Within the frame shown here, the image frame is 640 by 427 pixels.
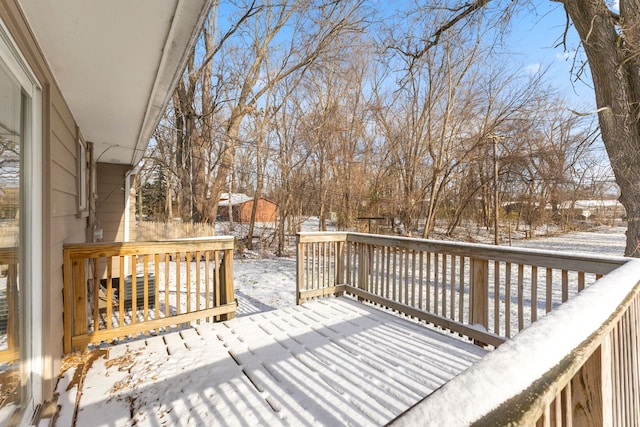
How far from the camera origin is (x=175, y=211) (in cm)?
2088

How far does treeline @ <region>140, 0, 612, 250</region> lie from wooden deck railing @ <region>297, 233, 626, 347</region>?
669cm

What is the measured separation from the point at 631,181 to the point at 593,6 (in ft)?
7.64

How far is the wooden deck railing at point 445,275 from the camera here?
8.07 ft

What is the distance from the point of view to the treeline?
9.83 metres

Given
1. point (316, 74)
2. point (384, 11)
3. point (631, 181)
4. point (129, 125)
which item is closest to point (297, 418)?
point (129, 125)

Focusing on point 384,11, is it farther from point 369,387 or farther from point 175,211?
point 175,211

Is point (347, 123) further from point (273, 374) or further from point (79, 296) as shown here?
point (273, 374)

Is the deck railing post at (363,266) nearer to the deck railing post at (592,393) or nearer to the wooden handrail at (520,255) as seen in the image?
the wooden handrail at (520,255)

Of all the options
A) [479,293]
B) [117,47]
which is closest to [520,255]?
[479,293]

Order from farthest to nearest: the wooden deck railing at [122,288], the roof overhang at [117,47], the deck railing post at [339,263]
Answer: the deck railing post at [339,263]
the wooden deck railing at [122,288]
the roof overhang at [117,47]

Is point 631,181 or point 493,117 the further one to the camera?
point 493,117

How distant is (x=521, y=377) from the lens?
0.56m

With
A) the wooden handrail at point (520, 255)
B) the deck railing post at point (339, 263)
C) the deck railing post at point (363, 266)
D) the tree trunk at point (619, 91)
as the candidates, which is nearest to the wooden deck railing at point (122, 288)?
the deck railing post at point (339, 263)

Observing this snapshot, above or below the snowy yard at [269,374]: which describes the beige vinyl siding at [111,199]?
above
